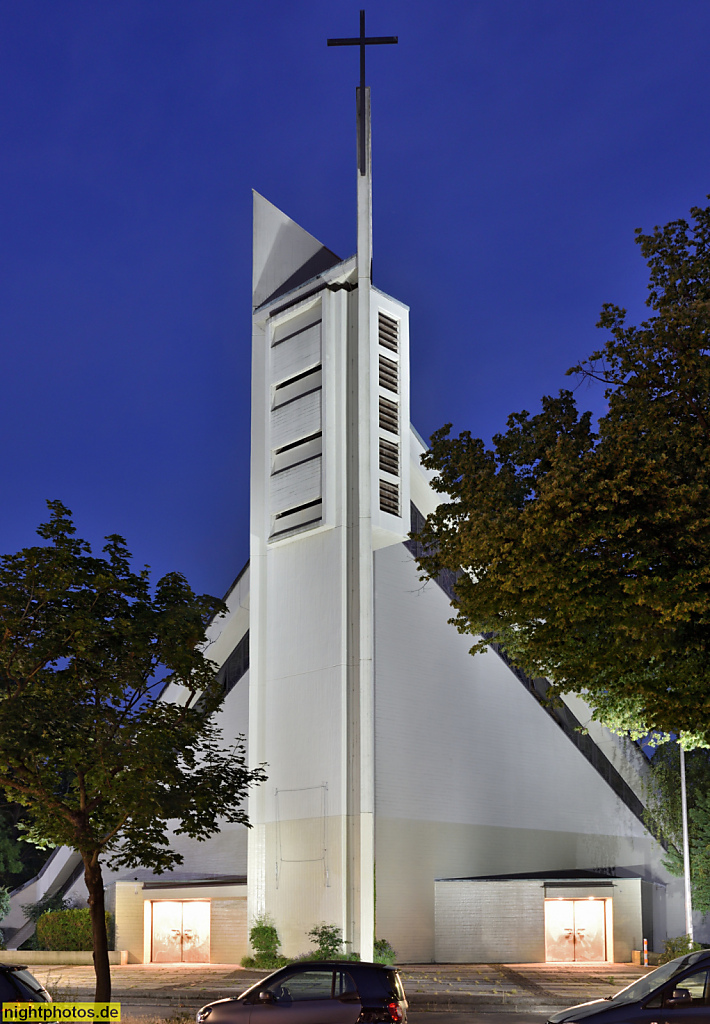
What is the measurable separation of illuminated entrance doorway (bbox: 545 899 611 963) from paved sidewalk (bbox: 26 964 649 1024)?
0.69m

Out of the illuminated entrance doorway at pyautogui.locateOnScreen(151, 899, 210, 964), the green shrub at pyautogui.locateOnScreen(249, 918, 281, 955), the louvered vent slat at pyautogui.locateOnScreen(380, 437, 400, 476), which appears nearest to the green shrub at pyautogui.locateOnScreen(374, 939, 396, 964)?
the green shrub at pyautogui.locateOnScreen(249, 918, 281, 955)

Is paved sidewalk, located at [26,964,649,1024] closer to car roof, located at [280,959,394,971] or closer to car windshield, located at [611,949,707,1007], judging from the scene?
car roof, located at [280,959,394,971]

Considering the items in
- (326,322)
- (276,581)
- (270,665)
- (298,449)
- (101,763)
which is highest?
(326,322)

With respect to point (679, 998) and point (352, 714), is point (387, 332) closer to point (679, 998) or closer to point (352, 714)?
point (352, 714)

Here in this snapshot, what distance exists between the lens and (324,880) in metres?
26.5

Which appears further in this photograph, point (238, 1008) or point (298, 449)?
point (298, 449)

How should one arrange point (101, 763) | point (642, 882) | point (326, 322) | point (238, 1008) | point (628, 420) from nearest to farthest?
point (238, 1008) < point (101, 763) < point (628, 420) < point (326, 322) < point (642, 882)

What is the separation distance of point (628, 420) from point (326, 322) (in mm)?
13752

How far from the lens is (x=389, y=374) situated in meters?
29.7

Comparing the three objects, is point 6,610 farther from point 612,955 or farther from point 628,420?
point 612,955

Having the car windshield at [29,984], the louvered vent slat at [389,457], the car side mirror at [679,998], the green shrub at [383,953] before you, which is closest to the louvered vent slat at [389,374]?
the louvered vent slat at [389,457]

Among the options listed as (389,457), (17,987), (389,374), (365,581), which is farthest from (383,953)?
(17,987)

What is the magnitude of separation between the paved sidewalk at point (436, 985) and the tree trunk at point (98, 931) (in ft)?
13.3

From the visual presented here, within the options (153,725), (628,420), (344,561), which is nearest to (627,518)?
(628,420)
